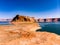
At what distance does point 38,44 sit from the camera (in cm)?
2341

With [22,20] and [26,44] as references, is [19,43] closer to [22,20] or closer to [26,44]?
[26,44]

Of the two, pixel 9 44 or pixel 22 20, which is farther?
pixel 22 20

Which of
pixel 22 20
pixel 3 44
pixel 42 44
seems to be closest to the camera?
pixel 3 44

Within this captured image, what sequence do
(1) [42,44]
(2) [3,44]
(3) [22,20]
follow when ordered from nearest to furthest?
1. (2) [3,44]
2. (1) [42,44]
3. (3) [22,20]

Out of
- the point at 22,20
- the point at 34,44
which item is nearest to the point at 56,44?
the point at 34,44

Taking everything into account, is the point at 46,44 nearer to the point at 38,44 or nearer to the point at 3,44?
the point at 38,44

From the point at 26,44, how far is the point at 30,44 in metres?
0.86

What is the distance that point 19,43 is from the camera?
2341 centimetres

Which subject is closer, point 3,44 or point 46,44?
point 3,44

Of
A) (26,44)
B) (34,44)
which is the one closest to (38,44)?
(34,44)

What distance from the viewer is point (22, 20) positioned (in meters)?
200

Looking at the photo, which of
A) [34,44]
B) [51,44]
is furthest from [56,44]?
[34,44]

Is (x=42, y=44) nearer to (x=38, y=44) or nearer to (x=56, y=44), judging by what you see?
(x=38, y=44)

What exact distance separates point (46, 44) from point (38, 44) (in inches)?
72.7
